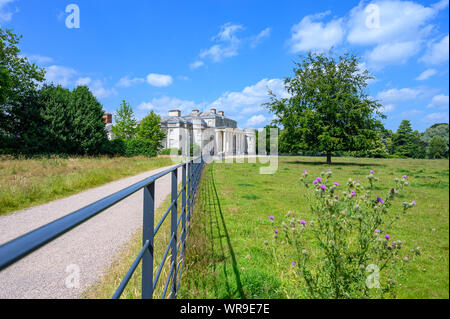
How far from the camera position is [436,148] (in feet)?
3.64

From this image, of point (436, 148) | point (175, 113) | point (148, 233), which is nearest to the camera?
point (436, 148)

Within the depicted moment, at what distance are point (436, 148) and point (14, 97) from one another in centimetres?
3007

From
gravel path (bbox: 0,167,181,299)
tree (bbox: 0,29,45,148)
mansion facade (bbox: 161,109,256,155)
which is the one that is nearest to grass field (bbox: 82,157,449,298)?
gravel path (bbox: 0,167,181,299)

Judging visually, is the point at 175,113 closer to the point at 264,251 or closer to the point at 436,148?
the point at 264,251

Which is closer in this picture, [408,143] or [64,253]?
[408,143]


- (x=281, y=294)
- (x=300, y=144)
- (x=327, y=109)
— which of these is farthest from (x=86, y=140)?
(x=281, y=294)

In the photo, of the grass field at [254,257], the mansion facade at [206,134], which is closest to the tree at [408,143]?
the grass field at [254,257]

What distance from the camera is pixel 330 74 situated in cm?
2473

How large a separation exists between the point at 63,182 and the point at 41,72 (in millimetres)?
25044

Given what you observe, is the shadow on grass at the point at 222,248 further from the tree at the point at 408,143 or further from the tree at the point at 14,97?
the tree at the point at 14,97

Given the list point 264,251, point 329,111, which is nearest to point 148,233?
point 264,251

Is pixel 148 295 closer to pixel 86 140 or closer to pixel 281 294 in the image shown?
pixel 281 294

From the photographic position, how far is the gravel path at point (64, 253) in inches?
109

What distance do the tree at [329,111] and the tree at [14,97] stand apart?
23.2 m
